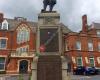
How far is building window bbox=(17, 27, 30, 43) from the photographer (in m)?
51.4

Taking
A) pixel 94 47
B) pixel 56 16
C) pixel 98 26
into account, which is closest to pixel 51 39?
pixel 56 16

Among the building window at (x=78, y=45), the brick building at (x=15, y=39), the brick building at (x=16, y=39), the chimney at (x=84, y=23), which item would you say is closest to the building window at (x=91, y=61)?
the building window at (x=78, y=45)

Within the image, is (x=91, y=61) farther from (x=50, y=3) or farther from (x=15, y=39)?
(x=50, y=3)

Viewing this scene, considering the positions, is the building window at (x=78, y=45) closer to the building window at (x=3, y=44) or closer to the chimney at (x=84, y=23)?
the chimney at (x=84, y=23)

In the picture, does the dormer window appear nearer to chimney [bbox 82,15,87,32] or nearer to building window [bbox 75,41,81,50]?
building window [bbox 75,41,81,50]

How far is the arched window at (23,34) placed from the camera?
169ft

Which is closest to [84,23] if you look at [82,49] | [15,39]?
[82,49]

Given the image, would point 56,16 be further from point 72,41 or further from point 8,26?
point 8,26

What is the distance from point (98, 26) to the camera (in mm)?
60219

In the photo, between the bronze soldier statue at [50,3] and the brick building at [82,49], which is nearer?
the bronze soldier statue at [50,3]

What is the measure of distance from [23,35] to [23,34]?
0.22 metres

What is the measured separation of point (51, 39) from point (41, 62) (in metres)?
1.72

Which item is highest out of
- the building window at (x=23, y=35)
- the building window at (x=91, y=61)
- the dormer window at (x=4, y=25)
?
the dormer window at (x=4, y=25)

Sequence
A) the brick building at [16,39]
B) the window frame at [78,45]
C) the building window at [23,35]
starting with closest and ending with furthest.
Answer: the window frame at [78,45]
the brick building at [16,39]
the building window at [23,35]
